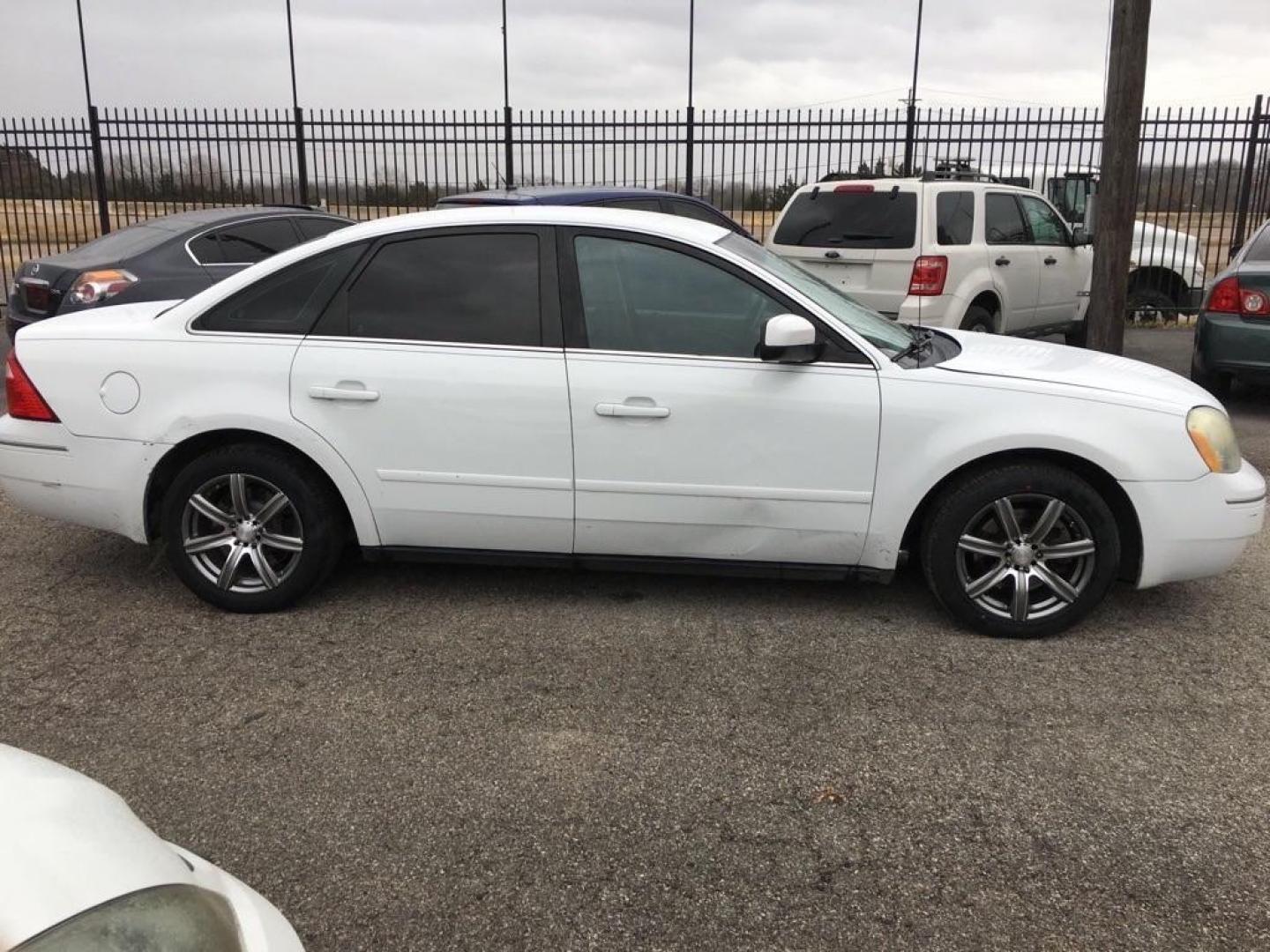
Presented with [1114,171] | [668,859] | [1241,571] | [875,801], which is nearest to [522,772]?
[668,859]

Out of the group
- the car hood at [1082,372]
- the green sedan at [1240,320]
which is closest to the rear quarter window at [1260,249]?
the green sedan at [1240,320]

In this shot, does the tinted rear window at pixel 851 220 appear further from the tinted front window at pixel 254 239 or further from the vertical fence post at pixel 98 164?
the vertical fence post at pixel 98 164

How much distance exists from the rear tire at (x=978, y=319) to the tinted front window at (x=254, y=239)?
559 cm

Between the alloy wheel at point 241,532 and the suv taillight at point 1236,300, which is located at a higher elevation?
the suv taillight at point 1236,300

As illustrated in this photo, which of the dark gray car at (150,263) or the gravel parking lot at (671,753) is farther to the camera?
the dark gray car at (150,263)

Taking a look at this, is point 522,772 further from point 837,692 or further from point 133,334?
point 133,334

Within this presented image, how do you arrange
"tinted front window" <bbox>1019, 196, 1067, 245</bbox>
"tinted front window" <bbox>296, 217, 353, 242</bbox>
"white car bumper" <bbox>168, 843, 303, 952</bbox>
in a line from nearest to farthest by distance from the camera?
"white car bumper" <bbox>168, 843, 303, 952</bbox>, "tinted front window" <bbox>296, 217, 353, 242</bbox>, "tinted front window" <bbox>1019, 196, 1067, 245</bbox>

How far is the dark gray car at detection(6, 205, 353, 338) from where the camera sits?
778 centimetres

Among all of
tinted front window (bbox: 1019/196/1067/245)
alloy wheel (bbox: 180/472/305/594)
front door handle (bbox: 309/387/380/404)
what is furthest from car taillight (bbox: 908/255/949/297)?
alloy wheel (bbox: 180/472/305/594)

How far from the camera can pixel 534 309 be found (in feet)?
13.5

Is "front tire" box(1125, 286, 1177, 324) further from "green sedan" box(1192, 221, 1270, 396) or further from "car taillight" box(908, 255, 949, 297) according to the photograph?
"car taillight" box(908, 255, 949, 297)

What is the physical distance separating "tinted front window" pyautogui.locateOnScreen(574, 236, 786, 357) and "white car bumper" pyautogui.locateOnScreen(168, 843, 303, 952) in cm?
262

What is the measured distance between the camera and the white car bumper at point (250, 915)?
1630 mm

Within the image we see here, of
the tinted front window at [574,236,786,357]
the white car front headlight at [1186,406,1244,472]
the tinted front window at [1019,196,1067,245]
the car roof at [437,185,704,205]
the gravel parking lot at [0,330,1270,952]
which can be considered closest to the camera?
the gravel parking lot at [0,330,1270,952]
